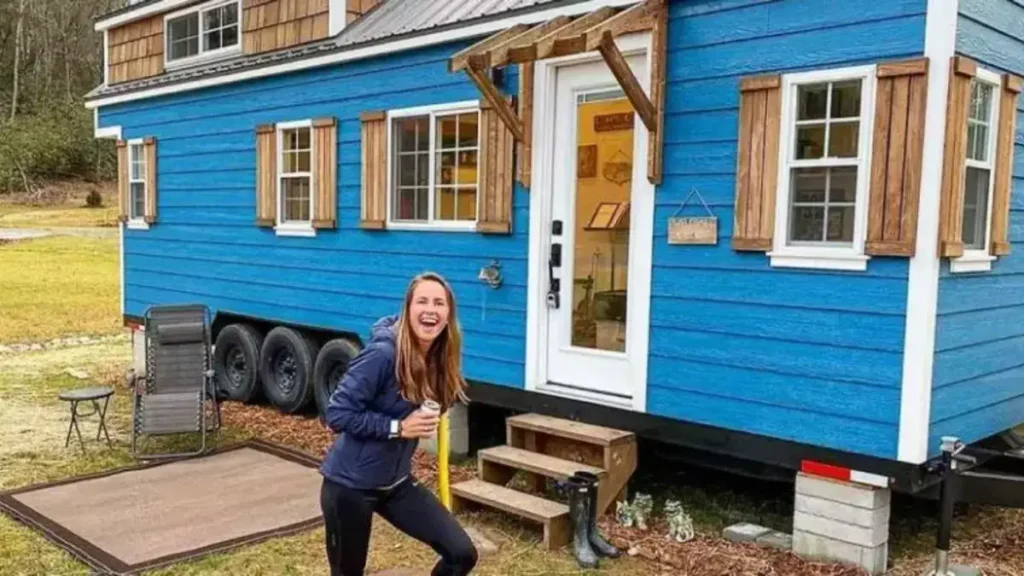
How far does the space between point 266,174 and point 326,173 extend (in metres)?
0.92

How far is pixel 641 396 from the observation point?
520cm

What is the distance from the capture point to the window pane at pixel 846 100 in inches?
169

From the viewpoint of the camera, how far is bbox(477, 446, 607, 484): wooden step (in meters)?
5.05

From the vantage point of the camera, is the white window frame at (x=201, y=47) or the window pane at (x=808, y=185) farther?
the white window frame at (x=201, y=47)

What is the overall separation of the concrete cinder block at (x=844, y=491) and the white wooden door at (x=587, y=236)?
49.1 inches

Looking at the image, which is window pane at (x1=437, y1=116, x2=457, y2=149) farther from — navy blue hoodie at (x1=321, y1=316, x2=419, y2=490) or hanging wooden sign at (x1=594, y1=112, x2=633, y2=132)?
navy blue hoodie at (x1=321, y1=316, x2=419, y2=490)

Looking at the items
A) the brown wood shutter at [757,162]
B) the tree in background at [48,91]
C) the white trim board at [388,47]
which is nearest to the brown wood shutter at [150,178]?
the white trim board at [388,47]

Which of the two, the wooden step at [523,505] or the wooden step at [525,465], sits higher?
the wooden step at [525,465]

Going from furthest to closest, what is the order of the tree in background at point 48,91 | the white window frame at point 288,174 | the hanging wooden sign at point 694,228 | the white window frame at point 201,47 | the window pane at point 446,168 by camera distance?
the tree in background at point 48,91 < the white window frame at point 201,47 < the white window frame at point 288,174 < the window pane at point 446,168 < the hanging wooden sign at point 694,228

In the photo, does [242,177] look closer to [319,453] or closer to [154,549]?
[319,453]

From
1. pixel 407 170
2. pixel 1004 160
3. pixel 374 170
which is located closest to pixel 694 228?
pixel 1004 160

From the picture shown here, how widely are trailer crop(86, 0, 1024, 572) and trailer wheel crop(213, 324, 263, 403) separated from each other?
889 millimetres

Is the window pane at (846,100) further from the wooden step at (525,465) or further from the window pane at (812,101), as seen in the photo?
the wooden step at (525,465)

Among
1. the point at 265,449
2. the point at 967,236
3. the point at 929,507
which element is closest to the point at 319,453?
the point at 265,449
